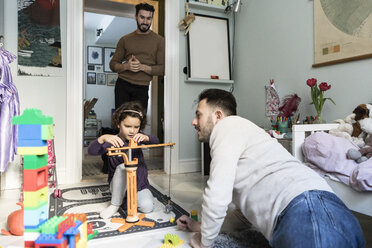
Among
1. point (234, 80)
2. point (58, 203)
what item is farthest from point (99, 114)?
point (58, 203)

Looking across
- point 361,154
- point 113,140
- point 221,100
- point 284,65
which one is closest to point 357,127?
point 361,154

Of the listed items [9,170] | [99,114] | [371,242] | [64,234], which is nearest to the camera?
[64,234]

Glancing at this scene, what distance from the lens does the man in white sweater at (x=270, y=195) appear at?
871mm

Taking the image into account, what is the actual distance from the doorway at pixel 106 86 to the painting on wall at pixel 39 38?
104 cm

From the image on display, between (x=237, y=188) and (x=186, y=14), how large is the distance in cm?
229

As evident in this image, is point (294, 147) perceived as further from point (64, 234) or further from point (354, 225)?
point (64, 234)

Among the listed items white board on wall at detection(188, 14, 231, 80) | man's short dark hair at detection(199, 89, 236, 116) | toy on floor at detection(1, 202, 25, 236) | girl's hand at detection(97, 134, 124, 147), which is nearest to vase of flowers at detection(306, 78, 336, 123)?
man's short dark hair at detection(199, 89, 236, 116)

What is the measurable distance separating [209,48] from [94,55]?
423cm

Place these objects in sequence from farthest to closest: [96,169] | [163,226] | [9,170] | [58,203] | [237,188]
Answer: [96,169] → [9,170] → [58,203] → [163,226] → [237,188]

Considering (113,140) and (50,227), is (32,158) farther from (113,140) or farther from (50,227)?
(113,140)

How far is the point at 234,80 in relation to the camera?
10.5 ft

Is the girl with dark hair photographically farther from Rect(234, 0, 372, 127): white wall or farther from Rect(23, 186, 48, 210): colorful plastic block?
Rect(234, 0, 372, 127): white wall

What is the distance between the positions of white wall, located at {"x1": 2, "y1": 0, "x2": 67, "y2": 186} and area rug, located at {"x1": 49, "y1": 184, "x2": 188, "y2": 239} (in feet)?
1.46

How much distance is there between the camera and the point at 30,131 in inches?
31.2
